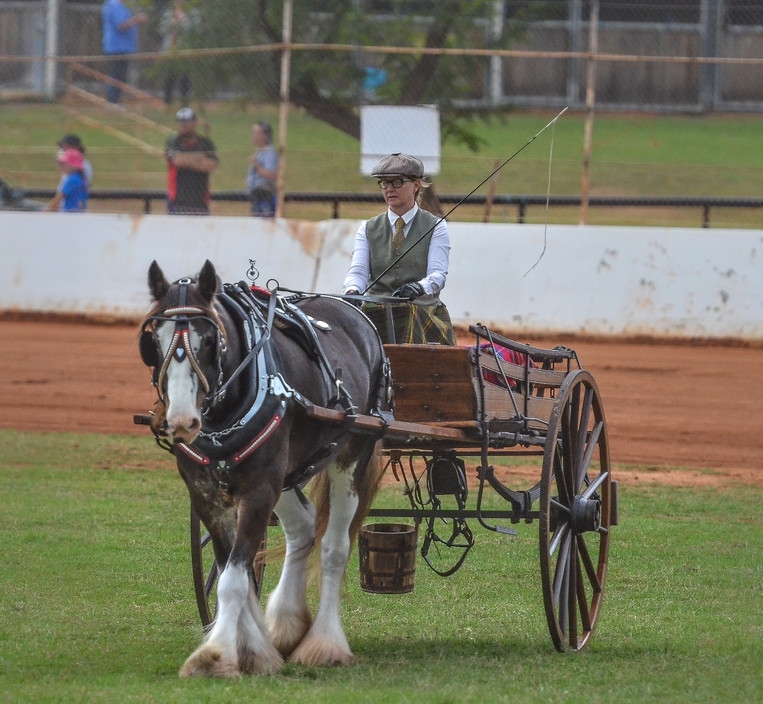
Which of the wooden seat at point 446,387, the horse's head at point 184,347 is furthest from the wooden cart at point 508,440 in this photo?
the horse's head at point 184,347

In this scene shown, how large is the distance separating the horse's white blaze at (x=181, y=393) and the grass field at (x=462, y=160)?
11479 mm

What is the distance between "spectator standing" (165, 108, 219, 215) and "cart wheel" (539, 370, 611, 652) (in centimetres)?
993

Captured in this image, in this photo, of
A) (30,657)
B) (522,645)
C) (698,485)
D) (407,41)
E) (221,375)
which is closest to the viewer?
(221,375)

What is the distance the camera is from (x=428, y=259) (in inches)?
260

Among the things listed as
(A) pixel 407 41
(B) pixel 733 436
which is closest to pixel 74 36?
(A) pixel 407 41

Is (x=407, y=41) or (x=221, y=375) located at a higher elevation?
(x=407, y=41)

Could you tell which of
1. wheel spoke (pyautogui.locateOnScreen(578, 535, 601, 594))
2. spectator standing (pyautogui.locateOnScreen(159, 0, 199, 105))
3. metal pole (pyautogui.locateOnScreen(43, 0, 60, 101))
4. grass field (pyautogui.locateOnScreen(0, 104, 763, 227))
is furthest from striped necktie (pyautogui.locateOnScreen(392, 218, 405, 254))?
metal pole (pyautogui.locateOnScreen(43, 0, 60, 101))

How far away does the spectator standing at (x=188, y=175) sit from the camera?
15820 millimetres

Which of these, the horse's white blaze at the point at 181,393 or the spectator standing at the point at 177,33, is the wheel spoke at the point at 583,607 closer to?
the horse's white blaze at the point at 181,393

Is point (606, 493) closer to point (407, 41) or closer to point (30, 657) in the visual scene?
point (30, 657)

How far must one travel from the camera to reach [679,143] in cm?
2312

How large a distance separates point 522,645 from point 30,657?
2.14 meters

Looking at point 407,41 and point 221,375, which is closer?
point 221,375

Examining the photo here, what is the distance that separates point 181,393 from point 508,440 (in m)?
1.94
